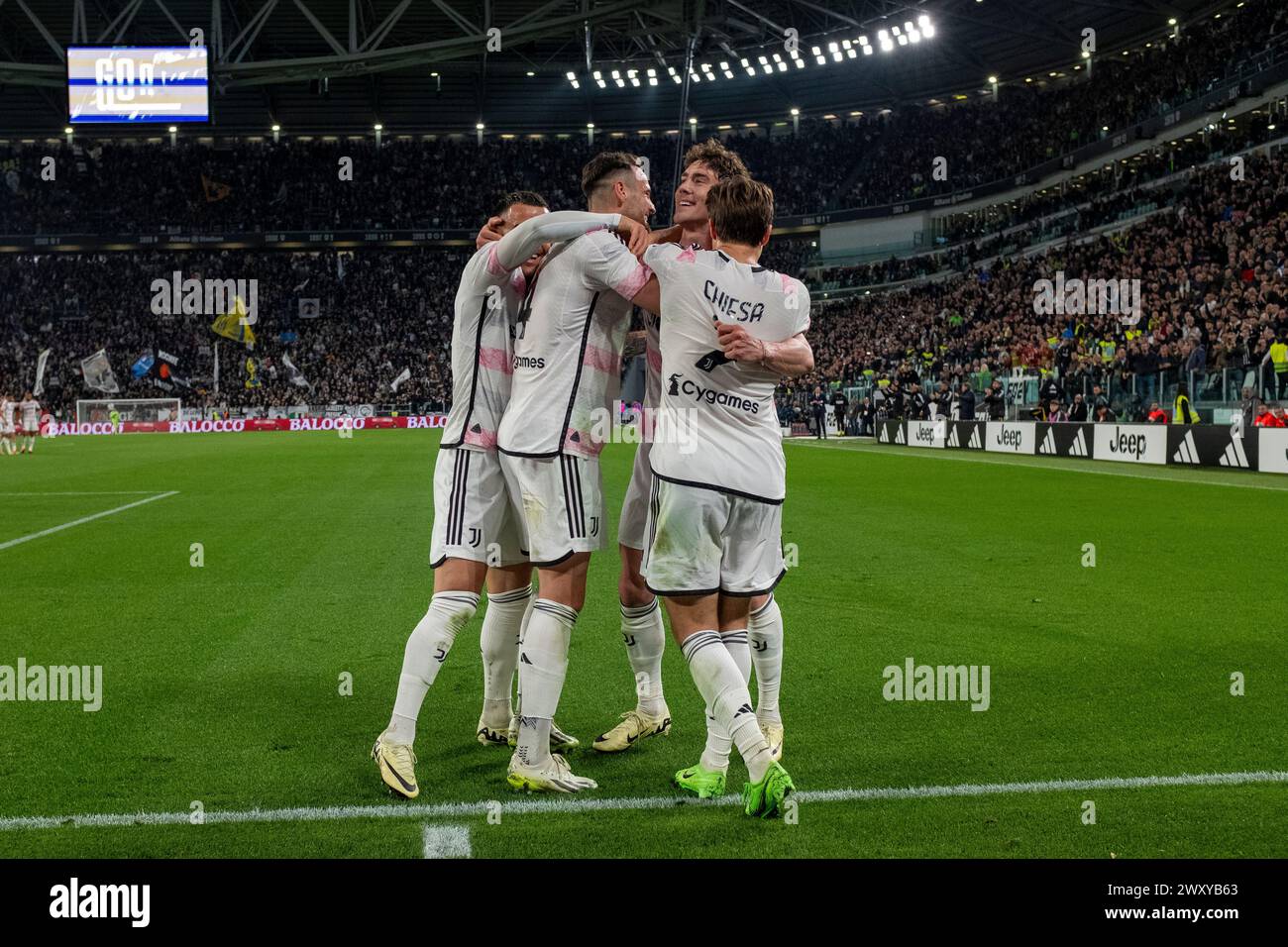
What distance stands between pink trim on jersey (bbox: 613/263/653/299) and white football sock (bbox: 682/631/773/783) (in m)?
1.40

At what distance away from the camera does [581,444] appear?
4672 mm

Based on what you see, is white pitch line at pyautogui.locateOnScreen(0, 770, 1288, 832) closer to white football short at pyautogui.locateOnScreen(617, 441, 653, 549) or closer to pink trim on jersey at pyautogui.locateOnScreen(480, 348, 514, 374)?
white football short at pyautogui.locateOnScreen(617, 441, 653, 549)

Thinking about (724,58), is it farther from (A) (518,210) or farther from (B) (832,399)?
(A) (518,210)

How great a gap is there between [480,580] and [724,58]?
51358 mm

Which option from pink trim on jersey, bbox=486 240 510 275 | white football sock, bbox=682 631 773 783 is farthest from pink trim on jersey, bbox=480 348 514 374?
white football sock, bbox=682 631 773 783

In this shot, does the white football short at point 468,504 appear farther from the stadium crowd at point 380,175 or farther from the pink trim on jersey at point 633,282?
the stadium crowd at point 380,175

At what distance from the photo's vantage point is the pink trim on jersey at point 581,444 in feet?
15.3

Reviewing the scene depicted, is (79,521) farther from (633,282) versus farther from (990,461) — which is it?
(990,461)

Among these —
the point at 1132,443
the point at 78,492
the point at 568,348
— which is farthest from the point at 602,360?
the point at 1132,443

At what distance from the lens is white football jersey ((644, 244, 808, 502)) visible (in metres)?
4.28

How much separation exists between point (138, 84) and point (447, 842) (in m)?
40.1
